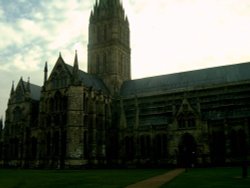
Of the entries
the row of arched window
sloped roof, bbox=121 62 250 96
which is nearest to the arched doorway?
the row of arched window

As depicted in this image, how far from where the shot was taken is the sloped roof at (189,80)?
7075 centimetres

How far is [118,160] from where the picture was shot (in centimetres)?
7075

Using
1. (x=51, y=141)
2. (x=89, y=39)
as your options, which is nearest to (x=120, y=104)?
(x=51, y=141)

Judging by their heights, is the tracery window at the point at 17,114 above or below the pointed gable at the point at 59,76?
below

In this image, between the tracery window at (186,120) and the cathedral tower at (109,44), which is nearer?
the tracery window at (186,120)

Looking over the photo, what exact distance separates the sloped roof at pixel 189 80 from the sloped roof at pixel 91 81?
18.9 feet

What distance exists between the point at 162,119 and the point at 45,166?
26.5 meters

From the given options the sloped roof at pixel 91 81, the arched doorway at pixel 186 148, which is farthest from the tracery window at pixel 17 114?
the arched doorway at pixel 186 148

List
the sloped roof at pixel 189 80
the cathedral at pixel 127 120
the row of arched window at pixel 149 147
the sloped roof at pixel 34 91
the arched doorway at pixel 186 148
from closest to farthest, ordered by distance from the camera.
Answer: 1. the cathedral at pixel 127 120
2. the arched doorway at pixel 186 148
3. the row of arched window at pixel 149 147
4. the sloped roof at pixel 189 80
5. the sloped roof at pixel 34 91

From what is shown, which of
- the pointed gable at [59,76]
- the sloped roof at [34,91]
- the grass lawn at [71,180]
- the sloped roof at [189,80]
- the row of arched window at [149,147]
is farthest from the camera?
the sloped roof at [34,91]

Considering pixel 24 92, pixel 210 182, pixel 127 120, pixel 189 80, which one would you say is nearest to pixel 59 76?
pixel 24 92

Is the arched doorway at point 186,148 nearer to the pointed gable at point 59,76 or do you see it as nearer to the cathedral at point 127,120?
the cathedral at point 127,120

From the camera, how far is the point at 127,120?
75.0 m

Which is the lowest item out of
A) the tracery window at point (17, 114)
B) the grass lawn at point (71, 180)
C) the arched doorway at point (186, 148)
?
the grass lawn at point (71, 180)
